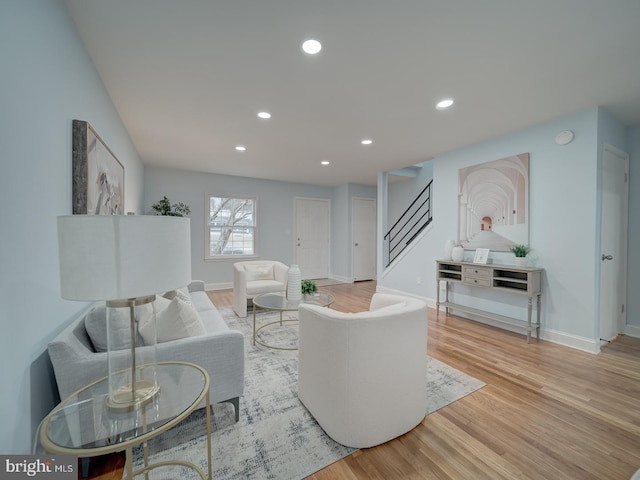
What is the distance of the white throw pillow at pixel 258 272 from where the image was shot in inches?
168

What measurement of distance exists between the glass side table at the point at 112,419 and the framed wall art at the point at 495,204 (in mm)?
3748

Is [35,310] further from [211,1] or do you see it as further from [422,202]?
[422,202]

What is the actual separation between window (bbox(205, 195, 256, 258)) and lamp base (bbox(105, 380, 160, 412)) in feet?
16.4

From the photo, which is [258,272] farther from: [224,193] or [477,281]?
[477,281]

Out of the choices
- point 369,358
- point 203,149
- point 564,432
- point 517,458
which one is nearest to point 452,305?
point 564,432

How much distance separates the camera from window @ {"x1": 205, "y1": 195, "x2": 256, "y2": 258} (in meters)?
5.88

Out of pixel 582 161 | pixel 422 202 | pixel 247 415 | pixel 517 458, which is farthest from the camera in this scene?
pixel 422 202

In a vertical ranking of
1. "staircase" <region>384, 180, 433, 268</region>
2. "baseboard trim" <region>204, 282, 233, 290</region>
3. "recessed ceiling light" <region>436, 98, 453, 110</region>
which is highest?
"recessed ceiling light" <region>436, 98, 453, 110</region>

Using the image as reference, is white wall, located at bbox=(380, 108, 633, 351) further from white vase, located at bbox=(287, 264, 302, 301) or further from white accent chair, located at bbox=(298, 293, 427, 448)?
white vase, located at bbox=(287, 264, 302, 301)

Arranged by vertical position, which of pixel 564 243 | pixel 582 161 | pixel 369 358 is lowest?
pixel 369 358

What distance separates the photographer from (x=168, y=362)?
1376 mm

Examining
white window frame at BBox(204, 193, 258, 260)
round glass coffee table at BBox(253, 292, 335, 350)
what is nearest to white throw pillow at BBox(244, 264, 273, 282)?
round glass coffee table at BBox(253, 292, 335, 350)

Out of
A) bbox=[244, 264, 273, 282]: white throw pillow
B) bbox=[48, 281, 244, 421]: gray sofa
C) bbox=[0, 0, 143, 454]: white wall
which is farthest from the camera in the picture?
bbox=[244, 264, 273, 282]: white throw pillow

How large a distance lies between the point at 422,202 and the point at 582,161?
146 inches
